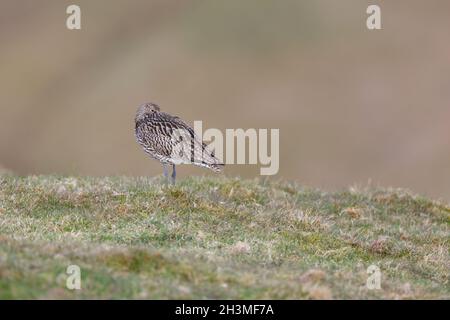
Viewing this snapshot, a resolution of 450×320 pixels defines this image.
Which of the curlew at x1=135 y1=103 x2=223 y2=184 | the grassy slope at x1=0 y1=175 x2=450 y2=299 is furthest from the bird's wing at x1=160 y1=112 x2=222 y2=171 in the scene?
the grassy slope at x1=0 y1=175 x2=450 y2=299

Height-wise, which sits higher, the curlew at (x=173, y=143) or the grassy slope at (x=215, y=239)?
the curlew at (x=173, y=143)

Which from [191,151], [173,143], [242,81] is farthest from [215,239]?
[242,81]

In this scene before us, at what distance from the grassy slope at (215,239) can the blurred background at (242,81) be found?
114ft

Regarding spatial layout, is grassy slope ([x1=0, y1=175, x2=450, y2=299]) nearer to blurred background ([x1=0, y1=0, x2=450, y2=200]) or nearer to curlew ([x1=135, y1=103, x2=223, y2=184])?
curlew ([x1=135, y1=103, x2=223, y2=184])

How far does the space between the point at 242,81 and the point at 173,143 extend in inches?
2319

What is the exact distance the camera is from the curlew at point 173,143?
20.1 meters

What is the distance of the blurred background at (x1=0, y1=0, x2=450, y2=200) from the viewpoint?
213 feet

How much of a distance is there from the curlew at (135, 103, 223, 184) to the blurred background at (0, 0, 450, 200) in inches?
1383

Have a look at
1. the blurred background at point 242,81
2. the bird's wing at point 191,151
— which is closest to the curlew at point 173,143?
the bird's wing at point 191,151

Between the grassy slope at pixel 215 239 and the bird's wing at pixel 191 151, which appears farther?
the bird's wing at pixel 191 151

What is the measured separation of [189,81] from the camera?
78000mm

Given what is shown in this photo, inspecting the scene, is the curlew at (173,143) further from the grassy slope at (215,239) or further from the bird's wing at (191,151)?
the grassy slope at (215,239)

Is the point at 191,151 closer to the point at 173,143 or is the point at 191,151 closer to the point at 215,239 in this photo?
the point at 173,143
